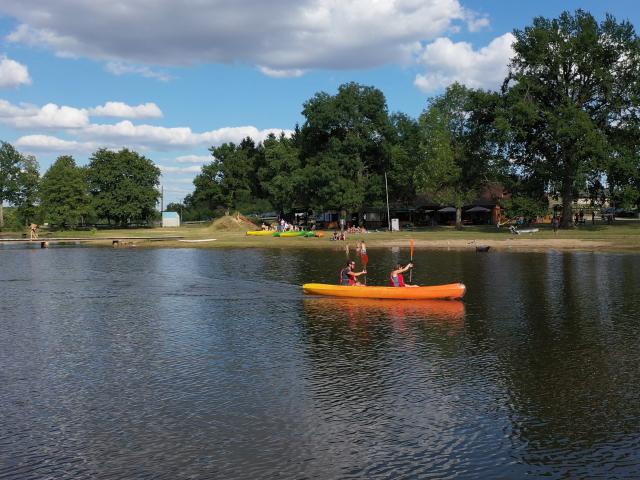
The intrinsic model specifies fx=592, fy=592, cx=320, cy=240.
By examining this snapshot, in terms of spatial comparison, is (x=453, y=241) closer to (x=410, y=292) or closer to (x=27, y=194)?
(x=410, y=292)

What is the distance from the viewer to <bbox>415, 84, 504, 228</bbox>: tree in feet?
262

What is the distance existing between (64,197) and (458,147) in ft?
225

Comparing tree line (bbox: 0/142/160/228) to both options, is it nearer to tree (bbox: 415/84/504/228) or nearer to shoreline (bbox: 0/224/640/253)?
shoreline (bbox: 0/224/640/253)

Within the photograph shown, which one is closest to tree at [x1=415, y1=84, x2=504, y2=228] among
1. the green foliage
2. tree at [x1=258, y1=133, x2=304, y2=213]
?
the green foliage

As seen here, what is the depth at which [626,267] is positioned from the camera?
146ft

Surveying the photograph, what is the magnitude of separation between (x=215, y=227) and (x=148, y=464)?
3680 inches

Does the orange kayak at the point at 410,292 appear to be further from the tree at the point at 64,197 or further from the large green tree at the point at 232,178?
the large green tree at the point at 232,178

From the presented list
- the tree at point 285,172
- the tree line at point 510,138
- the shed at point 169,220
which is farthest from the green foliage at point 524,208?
the shed at point 169,220

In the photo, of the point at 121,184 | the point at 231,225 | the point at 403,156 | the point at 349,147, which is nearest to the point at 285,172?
the point at 231,225

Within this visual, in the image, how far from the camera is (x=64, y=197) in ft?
345

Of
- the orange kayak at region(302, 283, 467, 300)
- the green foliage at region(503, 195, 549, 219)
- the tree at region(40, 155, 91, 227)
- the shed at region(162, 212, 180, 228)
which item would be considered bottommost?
the orange kayak at region(302, 283, 467, 300)

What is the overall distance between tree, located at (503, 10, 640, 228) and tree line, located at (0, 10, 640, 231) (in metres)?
0.13

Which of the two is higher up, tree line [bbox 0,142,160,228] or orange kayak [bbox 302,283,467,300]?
tree line [bbox 0,142,160,228]

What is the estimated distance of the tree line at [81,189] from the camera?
105m
